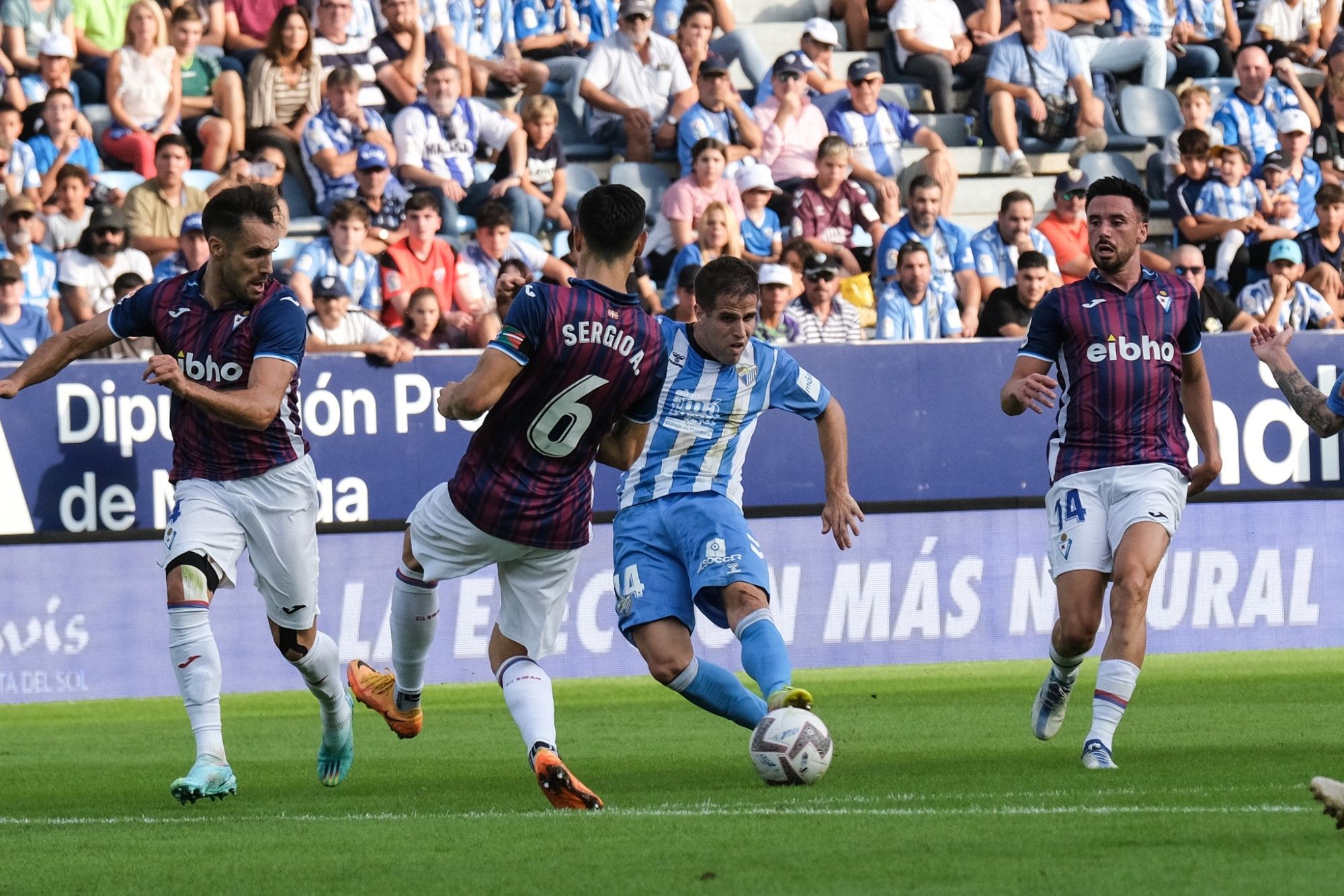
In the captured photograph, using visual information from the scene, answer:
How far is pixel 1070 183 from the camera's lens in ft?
54.4

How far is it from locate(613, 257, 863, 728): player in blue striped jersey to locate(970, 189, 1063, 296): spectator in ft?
26.5

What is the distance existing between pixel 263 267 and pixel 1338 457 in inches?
358

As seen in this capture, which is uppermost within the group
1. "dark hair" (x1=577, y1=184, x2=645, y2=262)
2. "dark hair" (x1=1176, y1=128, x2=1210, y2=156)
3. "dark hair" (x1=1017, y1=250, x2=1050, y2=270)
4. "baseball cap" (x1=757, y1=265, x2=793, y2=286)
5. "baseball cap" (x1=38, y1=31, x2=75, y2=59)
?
"baseball cap" (x1=38, y1=31, x2=75, y2=59)

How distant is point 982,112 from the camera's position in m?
18.0

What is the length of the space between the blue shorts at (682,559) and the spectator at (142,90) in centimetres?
857

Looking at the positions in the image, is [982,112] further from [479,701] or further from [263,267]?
[263,267]

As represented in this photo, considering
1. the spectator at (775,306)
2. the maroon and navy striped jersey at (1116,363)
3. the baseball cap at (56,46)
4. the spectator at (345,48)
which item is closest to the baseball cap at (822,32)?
the spectator at (345,48)

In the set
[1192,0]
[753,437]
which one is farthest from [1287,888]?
[1192,0]

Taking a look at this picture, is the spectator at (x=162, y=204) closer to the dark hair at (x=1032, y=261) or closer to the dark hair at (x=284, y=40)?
the dark hair at (x=284, y=40)

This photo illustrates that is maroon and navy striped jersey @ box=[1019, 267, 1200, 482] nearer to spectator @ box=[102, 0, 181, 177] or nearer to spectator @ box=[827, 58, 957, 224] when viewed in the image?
spectator @ box=[827, 58, 957, 224]

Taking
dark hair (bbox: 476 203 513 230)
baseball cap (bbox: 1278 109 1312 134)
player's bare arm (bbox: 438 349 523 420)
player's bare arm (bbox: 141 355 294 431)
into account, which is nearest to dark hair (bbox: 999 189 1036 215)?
baseball cap (bbox: 1278 109 1312 134)

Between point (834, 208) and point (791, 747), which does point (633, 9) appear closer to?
point (834, 208)

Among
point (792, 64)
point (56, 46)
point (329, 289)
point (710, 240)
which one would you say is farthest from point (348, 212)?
point (792, 64)

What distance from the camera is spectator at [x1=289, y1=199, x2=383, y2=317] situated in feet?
45.7
